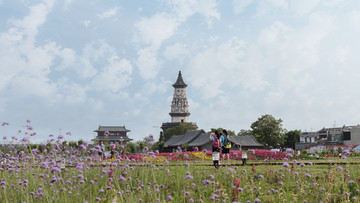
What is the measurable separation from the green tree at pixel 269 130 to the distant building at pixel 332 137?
19.9 feet

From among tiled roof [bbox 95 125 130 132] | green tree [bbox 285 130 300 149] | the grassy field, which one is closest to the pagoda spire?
tiled roof [bbox 95 125 130 132]

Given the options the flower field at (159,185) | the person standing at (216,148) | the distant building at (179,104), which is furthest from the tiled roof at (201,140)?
the distant building at (179,104)

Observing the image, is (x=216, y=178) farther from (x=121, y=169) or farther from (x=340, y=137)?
(x=340, y=137)

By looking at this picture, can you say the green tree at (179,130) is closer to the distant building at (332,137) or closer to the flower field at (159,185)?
the distant building at (332,137)

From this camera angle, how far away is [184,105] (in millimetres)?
134250

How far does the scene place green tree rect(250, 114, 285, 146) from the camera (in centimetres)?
7188

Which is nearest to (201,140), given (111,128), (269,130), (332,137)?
(269,130)

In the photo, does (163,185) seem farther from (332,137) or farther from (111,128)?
(111,128)

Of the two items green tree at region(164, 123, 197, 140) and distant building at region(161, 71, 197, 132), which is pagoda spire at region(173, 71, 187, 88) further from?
green tree at region(164, 123, 197, 140)

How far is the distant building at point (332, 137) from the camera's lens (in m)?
76.1

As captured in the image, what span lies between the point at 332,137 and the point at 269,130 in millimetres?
19240

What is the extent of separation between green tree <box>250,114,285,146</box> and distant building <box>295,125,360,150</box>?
6078 mm

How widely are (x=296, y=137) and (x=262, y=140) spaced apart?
2279cm

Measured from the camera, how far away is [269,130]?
7250 centimetres
